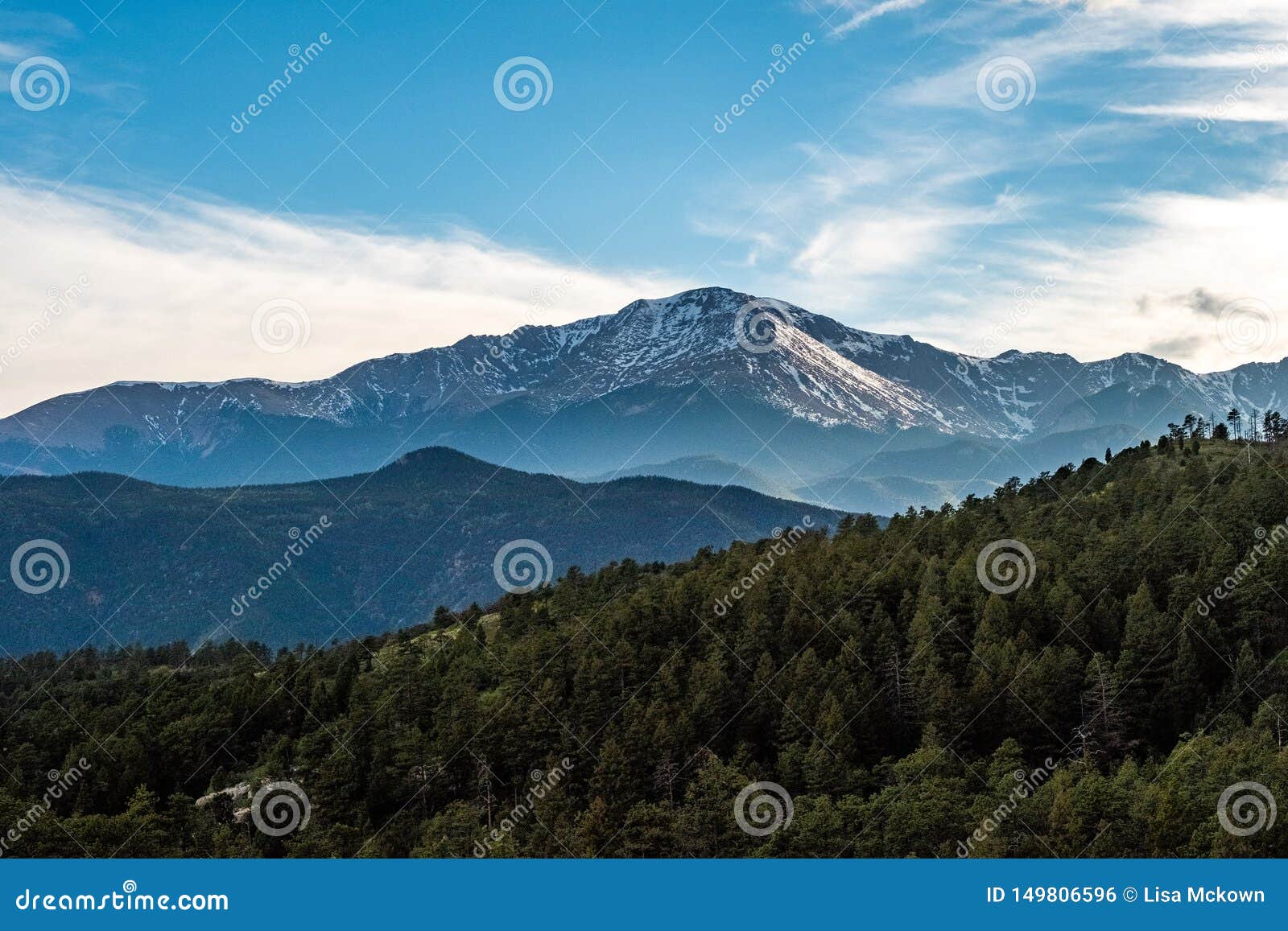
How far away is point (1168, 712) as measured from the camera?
92.4 meters

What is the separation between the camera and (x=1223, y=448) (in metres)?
166

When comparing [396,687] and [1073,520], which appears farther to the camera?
[1073,520]

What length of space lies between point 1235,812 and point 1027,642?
35536 mm

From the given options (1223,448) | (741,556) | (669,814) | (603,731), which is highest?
(1223,448)

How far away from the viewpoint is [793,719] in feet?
295

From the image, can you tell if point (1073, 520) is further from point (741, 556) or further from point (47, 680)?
point (47, 680)

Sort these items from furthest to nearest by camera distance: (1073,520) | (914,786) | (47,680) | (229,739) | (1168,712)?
(47,680) < (1073,520) < (229,739) < (1168,712) < (914,786)

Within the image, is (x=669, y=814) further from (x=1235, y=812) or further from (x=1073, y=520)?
(x=1073, y=520)

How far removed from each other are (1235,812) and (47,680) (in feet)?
509

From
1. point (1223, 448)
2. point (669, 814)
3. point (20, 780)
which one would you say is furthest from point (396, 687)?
point (1223, 448)

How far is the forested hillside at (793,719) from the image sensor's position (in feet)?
230

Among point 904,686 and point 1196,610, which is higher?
point 1196,610

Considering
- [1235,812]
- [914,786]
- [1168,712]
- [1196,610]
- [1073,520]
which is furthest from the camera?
[1073,520]

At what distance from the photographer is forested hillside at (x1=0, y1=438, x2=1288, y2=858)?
230ft
